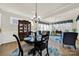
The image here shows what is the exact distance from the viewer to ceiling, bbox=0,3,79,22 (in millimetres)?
2402

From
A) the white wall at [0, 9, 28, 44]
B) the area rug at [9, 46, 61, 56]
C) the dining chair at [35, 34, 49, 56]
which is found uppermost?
the white wall at [0, 9, 28, 44]

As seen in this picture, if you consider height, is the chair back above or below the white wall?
below

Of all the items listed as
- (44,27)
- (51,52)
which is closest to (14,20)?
(44,27)

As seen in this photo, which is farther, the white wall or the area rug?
the area rug

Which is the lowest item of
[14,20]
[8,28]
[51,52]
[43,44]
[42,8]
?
[51,52]

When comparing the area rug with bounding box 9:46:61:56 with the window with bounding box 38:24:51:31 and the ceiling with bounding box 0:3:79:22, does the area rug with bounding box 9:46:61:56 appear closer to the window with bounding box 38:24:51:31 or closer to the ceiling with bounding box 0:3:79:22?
the window with bounding box 38:24:51:31

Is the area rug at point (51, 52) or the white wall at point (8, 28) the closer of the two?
the white wall at point (8, 28)

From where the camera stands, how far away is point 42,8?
2486 mm

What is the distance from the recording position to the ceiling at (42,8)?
240cm

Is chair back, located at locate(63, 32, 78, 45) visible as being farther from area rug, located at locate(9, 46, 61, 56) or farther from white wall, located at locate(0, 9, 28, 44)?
white wall, located at locate(0, 9, 28, 44)

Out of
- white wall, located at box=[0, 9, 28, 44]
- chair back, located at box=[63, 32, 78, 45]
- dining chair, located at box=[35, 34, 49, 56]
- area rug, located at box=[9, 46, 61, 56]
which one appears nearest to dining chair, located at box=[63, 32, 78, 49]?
chair back, located at box=[63, 32, 78, 45]

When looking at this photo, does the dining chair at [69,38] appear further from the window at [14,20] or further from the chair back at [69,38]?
the window at [14,20]

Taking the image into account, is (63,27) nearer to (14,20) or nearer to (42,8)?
(42,8)

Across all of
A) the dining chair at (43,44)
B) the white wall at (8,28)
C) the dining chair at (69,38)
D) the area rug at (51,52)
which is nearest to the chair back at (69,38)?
the dining chair at (69,38)
